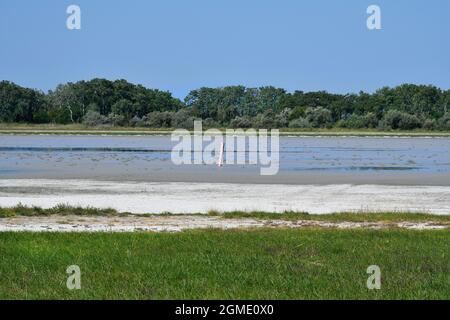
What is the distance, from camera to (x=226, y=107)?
165 m

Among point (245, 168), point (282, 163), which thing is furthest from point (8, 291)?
point (282, 163)

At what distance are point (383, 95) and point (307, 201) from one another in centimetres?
13526

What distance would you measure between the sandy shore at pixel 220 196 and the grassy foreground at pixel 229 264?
632 cm

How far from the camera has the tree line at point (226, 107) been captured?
442 feet

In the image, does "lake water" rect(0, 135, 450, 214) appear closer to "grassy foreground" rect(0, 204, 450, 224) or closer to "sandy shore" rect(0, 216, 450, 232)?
"grassy foreground" rect(0, 204, 450, 224)

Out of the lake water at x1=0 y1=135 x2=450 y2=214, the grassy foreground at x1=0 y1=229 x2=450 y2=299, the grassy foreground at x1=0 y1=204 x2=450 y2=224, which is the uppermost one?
the grassy foreground at x1=0 y1=229 x2=450 y2=299

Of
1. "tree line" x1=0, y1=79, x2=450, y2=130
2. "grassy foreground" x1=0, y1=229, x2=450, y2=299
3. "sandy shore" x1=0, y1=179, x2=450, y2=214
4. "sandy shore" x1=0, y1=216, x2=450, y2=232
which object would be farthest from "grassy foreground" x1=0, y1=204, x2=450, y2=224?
"tree line" x1=0, y1=79, x2=450, y2=130

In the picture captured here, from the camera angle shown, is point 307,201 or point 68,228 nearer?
point 68,228

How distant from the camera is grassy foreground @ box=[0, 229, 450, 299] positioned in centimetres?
1073

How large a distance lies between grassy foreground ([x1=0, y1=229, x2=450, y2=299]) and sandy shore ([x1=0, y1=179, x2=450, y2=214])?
249 inches

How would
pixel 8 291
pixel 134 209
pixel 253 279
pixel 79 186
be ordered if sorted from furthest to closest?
pixel 79 186 → pixel 134 209 → pixel 253 279 → pixel 8 291

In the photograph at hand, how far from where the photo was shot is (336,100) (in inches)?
6447

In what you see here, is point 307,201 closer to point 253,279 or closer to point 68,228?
point 68,228

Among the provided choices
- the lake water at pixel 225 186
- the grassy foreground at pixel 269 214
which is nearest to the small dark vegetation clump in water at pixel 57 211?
the grassy foreground at pixel 269 214
